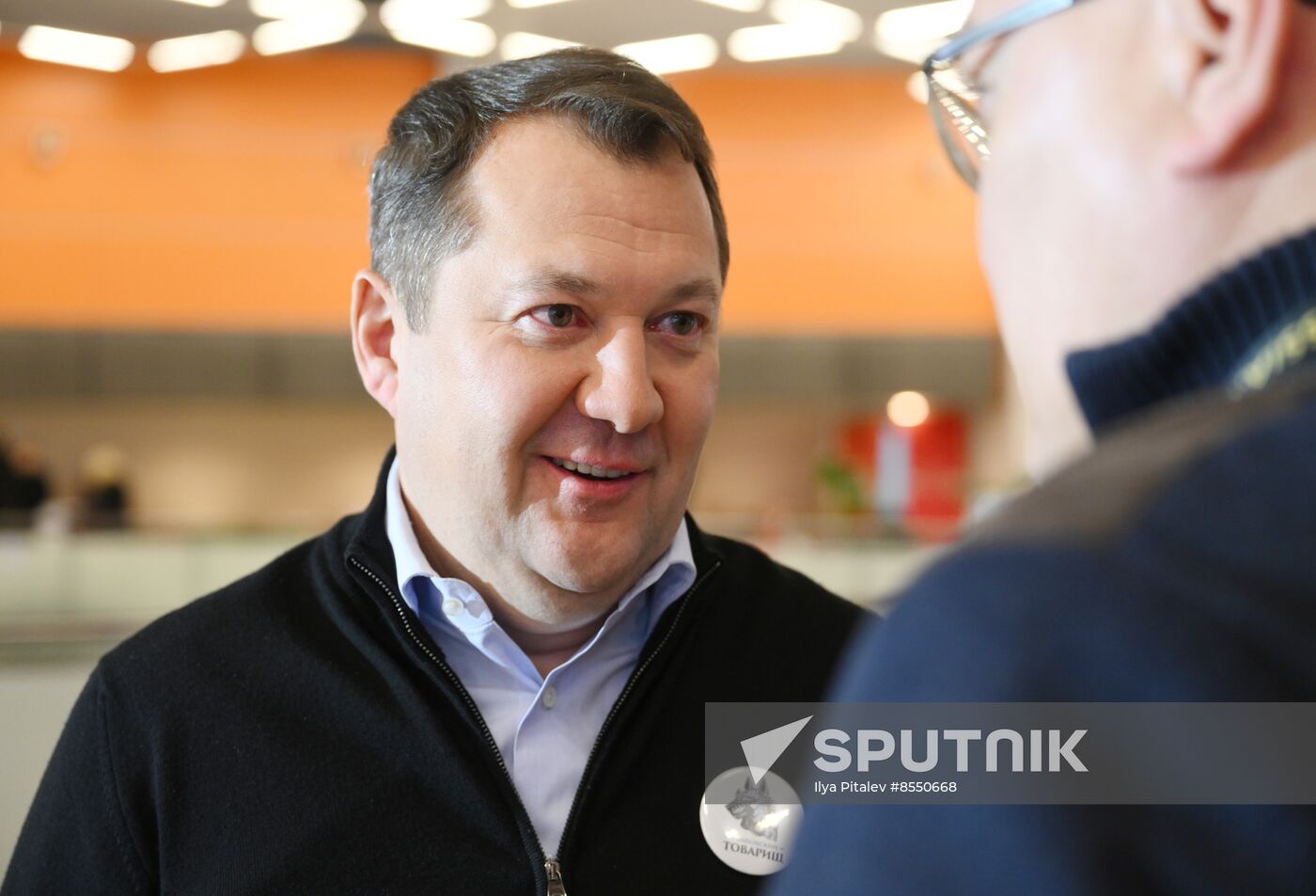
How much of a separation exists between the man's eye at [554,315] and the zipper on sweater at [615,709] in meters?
0.35

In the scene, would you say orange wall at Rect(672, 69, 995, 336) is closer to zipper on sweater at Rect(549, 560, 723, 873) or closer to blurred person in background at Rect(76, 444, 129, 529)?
blurred person in background at Rect(76, 444, 129, 529)

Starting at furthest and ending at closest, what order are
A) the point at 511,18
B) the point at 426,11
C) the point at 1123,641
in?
the point at 511,18, the point at 426,11, the point at 1123,641

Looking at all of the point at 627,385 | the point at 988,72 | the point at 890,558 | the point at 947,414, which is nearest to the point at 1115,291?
the point at 988,72

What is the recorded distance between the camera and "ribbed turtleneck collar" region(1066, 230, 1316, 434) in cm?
47

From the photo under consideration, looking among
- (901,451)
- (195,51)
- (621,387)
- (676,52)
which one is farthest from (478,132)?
(901,451)

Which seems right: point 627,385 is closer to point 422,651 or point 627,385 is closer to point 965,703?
point 422,651

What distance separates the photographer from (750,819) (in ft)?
4.51

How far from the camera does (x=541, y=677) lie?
1426 mm

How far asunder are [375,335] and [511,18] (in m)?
7.94

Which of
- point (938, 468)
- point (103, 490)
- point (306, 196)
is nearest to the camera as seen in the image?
point (103, 490)

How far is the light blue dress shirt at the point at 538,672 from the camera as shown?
1.36m

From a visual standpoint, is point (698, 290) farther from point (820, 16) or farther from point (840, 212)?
point (840, 212)

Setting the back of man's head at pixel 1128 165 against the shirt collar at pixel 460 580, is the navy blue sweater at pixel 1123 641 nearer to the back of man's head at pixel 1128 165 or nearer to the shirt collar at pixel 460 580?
the back of man's head at pixel 1128 165

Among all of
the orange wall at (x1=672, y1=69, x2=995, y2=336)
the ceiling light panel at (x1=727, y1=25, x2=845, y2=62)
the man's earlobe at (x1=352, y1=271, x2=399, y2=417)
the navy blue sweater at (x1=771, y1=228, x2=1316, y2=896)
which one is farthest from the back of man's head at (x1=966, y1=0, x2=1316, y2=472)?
the orange wall at (x1=672, y1=69, x2=995, y2=336)
